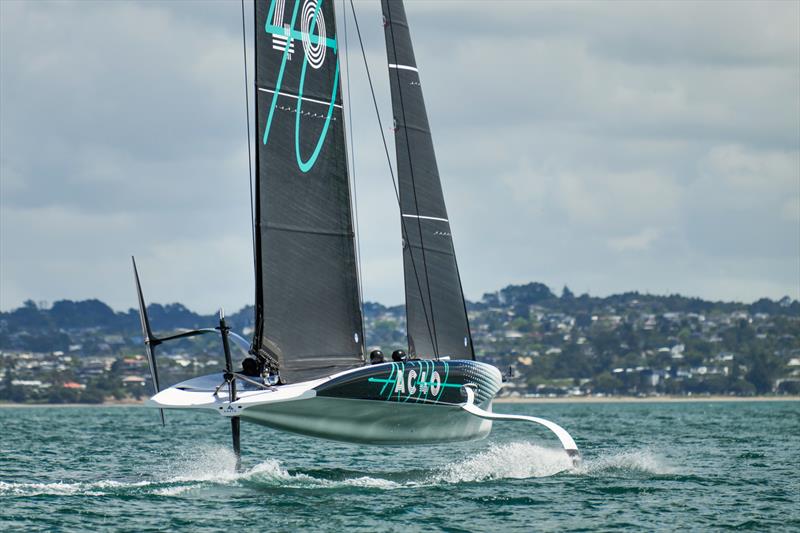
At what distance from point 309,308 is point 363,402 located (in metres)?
2.10

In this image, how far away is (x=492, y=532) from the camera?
19.8 metres

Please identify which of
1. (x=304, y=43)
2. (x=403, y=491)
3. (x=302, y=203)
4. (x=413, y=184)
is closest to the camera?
(x=403, y=491)

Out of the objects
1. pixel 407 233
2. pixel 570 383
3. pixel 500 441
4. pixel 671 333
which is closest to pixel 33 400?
pixel 570 383

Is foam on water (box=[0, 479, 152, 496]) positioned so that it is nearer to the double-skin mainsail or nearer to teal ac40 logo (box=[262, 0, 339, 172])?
the double-skin mainsail

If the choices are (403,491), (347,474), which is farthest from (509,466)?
(403,491)

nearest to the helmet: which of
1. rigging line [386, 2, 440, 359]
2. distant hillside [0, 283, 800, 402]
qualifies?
rigging line [386, 2, 440, 359]

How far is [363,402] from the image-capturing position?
77.7 feet

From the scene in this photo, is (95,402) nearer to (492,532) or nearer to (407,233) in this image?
(407,233)

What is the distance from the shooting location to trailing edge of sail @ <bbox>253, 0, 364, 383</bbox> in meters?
24.4

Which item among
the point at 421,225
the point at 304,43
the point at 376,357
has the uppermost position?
the point at 304,43

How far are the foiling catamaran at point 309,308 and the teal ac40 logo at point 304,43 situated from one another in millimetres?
22

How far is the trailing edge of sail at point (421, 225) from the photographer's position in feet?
96.5

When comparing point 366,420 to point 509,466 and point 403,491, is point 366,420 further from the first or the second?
point 509,466

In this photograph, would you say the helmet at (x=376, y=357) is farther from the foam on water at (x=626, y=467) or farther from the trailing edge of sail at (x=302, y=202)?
the foam on water at (x=626, y=467)
